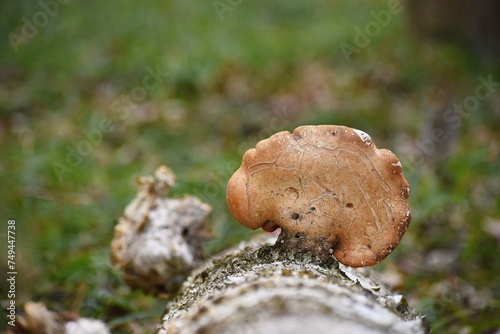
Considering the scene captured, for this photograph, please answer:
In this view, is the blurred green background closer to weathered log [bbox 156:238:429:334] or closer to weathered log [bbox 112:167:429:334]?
weathered log [bbox 112:167:429:334]

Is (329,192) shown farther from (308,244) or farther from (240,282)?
(240,282)

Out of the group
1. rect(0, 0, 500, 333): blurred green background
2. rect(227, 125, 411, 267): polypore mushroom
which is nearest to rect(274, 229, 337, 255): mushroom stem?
rect(227, 125, 411, 267): polypore mushroom

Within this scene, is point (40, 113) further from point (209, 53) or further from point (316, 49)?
point (316, 49)

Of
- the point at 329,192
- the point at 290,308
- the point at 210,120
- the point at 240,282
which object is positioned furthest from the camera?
the point at 210,120

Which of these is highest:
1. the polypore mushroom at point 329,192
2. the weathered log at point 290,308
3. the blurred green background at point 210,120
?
the polypore mushroom at point 329,192

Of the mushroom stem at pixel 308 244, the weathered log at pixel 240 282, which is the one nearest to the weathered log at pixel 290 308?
the weathered log at pixel 240 282

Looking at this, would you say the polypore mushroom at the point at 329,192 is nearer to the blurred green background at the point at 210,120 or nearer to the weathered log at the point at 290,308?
the weathered log at the point at 290,308

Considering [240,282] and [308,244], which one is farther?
[308,244]

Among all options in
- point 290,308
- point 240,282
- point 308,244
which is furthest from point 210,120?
point 290,308
